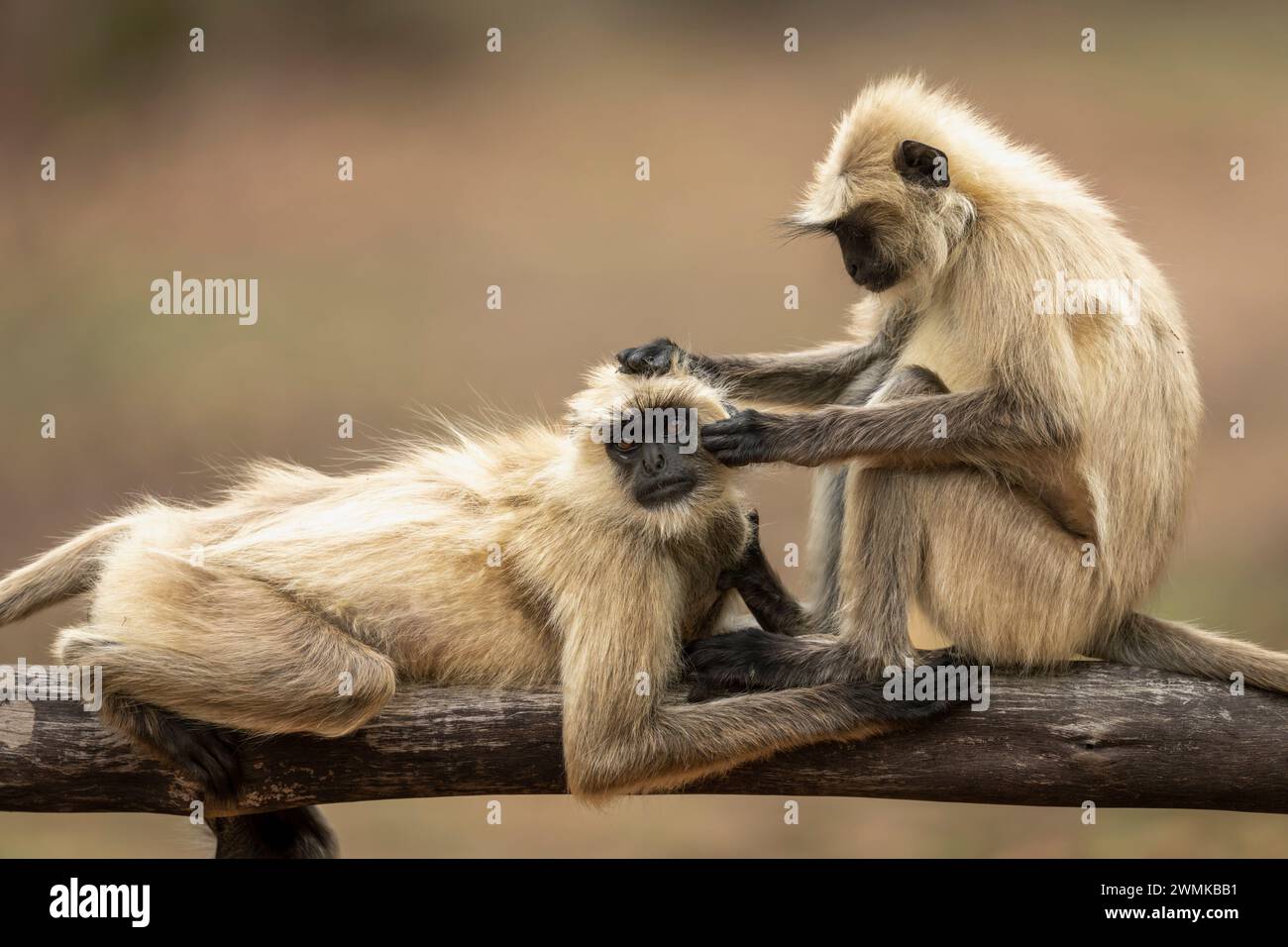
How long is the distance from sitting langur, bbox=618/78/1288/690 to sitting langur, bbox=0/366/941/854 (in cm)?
24

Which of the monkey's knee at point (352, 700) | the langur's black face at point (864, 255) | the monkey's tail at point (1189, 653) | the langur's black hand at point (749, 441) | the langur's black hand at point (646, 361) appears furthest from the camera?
the langur's black face at point (864, 255)

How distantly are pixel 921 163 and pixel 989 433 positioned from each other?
1.10 m

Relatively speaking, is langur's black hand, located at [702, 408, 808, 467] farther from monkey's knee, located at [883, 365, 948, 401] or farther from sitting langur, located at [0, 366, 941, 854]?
monkey's knee, located at [883, 365, 948, 401]

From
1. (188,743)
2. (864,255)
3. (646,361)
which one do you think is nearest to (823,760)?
(646,361)

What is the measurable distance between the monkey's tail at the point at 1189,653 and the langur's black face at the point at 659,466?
5.60ft

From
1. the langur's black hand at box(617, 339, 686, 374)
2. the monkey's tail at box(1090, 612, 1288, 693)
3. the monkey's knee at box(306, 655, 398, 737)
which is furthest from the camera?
the langur's black hand at box(617, 339, 686, 374)

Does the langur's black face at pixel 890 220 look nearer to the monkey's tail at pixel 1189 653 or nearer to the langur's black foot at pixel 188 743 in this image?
the monkey's tail at pixel 1189 653

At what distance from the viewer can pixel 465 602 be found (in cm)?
475

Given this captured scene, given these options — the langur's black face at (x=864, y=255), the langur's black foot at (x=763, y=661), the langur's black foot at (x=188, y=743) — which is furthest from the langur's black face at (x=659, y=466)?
the langur's black foot at (x=188, y=743)

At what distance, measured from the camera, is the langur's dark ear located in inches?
198

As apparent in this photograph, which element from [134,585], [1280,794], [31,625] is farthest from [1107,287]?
[31,625]

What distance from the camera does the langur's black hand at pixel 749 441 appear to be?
15.4ft

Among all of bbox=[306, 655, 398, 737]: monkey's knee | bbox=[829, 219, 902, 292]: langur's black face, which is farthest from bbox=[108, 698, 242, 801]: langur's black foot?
bbox=[829, 219, 902, 292]: langur's black face

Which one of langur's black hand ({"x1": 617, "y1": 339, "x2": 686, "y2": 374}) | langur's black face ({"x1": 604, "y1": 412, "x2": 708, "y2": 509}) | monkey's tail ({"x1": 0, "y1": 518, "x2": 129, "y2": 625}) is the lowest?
monkey's tail ({"x1": 0, "y1": 518, "x2": 129, "y2": 625})
